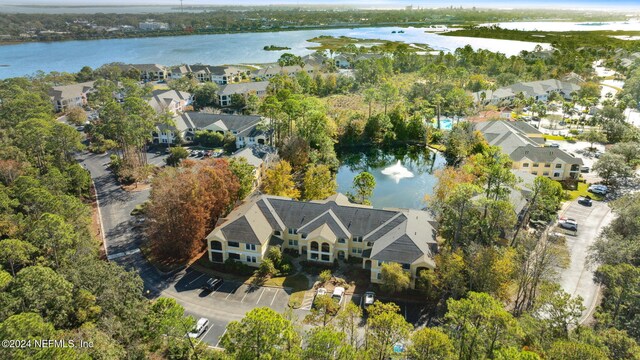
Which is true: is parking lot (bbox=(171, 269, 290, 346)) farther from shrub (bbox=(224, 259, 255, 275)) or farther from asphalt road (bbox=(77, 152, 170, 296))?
asphalt road (bbox=(77, 152, 170, 296))

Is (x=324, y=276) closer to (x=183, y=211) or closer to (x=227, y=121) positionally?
(x=183, y=211)

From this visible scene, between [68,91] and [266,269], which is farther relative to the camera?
[68,91]

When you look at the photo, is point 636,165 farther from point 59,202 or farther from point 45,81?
point 45,81

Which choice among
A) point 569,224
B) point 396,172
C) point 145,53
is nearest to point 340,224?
point 569,224

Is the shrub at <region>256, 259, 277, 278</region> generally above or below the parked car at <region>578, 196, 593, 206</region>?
below

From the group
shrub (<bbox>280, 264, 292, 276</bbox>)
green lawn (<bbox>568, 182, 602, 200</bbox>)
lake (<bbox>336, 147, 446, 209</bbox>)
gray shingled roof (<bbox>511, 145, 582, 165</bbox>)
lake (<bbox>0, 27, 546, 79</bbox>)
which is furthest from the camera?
lake (<bbox>0, 27, 546, 79</bbox>)

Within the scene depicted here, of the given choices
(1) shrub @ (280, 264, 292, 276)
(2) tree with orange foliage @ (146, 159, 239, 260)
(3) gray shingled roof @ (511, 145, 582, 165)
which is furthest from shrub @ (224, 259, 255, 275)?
(3) gray shingled roof @ (511, 145, 582, 165)

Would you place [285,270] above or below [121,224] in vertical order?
below
